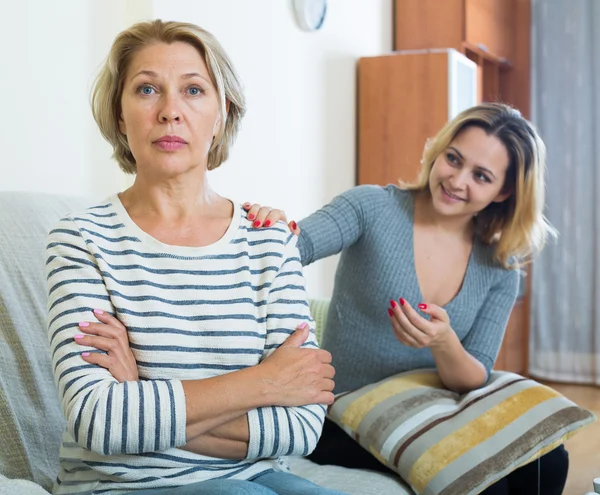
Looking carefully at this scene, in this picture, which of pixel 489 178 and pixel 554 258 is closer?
pixel 489 178

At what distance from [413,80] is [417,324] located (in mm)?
2524

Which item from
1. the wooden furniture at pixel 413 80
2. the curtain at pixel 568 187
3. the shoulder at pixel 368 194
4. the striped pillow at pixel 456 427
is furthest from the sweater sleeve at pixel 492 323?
the curtain at pixel 568 187

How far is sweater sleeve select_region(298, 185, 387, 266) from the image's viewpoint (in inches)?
73.1

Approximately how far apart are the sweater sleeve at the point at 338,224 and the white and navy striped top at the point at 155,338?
1.61 feet

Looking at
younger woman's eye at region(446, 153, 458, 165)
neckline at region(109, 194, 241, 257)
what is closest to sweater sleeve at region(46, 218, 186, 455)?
neckline at region(109, 194, 241, 257)

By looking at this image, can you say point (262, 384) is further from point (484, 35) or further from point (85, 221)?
point (484, 35)

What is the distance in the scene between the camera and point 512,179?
2.06 meters

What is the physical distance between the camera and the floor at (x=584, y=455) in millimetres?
3041

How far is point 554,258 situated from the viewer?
507 cm

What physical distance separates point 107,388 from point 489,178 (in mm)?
Answer: 1173

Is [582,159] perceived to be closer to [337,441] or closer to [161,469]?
[337,441]

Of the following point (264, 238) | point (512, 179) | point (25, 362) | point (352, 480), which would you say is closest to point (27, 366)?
point (25, 362)

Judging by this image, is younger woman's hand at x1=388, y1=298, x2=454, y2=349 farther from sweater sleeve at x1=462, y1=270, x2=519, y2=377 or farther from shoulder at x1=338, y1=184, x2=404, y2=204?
shoulder at x1=338, y1=184, x2=404, y2=204

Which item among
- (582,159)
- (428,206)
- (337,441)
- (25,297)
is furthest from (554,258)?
(25,297)
